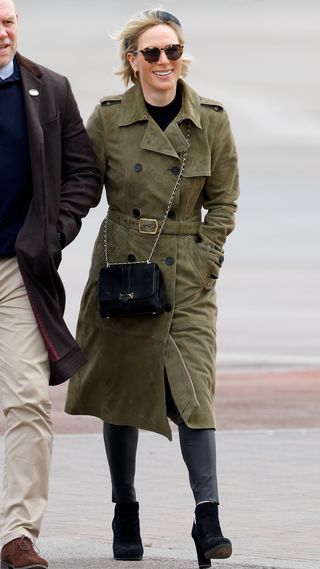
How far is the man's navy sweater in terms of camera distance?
5980mm

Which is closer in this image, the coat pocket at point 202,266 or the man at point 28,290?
the man at point 28,290

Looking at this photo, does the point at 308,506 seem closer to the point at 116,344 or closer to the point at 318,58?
the point at 116,344

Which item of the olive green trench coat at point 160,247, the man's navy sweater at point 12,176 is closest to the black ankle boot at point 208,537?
the olive green trench coat at point 160,247

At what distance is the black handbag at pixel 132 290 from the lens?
637cm

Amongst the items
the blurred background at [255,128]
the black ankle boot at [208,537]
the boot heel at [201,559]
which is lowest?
the blurred background at [255,128]

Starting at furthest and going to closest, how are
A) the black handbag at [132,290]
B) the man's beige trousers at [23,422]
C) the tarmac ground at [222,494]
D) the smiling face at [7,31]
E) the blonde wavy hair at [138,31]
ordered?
the tarmac ground at [222,494]
the blonde wavy hair at [138,31]
the black handbag at [132,290]
the smiling face at [7,31]
the man's beige trousers at [23,422]

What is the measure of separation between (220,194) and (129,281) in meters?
0.47

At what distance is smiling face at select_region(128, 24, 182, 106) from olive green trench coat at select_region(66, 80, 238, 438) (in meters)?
0.09

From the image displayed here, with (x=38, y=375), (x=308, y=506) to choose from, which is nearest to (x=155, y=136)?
(x=38, y=375)

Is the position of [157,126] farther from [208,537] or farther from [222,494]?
[222,494]

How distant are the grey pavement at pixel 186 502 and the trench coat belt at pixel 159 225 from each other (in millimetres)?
1150

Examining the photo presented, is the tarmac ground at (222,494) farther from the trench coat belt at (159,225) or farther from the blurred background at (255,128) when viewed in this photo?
the blurred background at (255,128)

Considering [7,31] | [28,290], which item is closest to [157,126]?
[7,31]

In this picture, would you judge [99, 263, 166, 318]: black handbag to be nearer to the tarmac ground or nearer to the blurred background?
the tarmac ground
